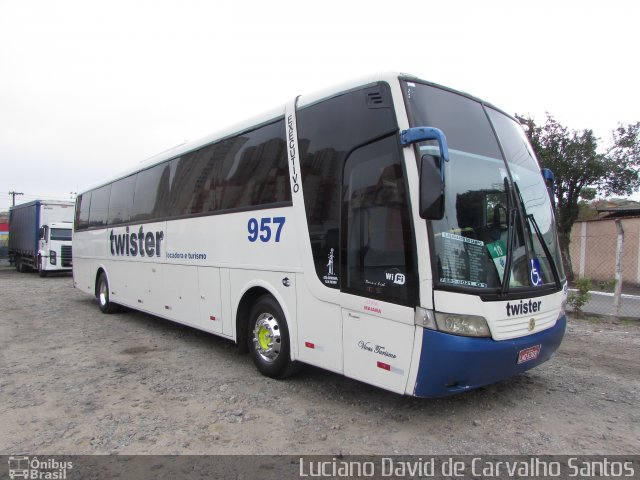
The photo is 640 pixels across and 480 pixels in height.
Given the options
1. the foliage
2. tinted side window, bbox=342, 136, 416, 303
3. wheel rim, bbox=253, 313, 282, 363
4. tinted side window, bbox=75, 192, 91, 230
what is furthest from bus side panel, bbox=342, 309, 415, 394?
tinted side window, bbox=75, 192, 91, 230

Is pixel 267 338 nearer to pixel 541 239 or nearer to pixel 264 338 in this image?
pixel 264 338

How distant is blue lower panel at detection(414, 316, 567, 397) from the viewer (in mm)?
3340

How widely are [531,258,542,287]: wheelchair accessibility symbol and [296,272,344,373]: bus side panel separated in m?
1.80

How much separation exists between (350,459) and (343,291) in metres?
1.42

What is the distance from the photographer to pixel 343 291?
13.3 ft

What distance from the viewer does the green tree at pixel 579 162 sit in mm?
16828

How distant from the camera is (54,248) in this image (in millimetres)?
19703

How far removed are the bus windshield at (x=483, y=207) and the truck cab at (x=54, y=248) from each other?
2065 cm

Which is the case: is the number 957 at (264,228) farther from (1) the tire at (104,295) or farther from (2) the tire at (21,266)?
(2) the tire at (21,266)

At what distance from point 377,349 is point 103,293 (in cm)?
866

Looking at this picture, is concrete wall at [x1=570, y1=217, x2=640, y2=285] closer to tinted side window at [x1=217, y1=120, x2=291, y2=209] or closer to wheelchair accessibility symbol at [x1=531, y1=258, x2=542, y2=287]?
wheelchair accessibility symbol at [x1=531, y1=258, x2=542, y2=287]

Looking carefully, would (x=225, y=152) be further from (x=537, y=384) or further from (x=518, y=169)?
(x=537, y=384)

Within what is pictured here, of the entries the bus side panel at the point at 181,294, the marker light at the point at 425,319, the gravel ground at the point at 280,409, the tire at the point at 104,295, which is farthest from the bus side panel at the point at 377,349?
the tire at the point at 104,295

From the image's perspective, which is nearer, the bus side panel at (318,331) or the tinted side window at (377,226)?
the tinted side window at (377,226)
